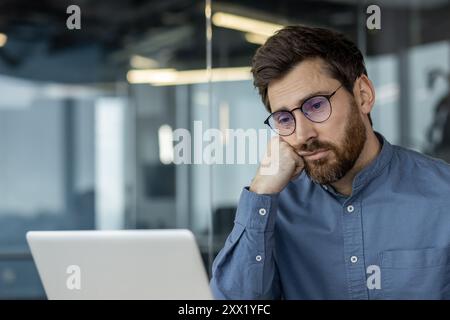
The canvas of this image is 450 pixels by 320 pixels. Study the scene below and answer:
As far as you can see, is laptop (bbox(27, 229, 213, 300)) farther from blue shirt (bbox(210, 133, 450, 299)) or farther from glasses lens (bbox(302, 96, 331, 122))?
glasses lens (bbox(302, 96, 331, 122))

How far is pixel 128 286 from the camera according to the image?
1.02 m

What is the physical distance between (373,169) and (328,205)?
117 millimetres

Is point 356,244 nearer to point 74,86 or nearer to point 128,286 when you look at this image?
point 128,286

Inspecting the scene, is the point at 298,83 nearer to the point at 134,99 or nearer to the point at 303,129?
the point at 303,129

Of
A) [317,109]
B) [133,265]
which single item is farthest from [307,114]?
[133,265]

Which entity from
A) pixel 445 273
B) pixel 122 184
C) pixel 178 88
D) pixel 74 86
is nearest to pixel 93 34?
pixel 74 86

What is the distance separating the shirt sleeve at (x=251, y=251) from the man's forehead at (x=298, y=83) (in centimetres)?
21

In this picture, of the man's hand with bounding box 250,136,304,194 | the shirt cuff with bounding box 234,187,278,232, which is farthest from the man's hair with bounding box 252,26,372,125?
the shirt cuff with bounding box 234,187,278,232

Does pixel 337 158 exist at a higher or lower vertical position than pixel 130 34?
lower

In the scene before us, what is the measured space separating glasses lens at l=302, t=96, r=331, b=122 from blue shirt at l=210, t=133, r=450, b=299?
5.4 inches

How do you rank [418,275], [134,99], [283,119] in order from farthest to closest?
[134,99], [283,119], [418,275]

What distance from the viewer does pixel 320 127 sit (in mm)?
1386

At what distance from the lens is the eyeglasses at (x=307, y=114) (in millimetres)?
1393

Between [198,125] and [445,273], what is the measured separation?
2.71m
